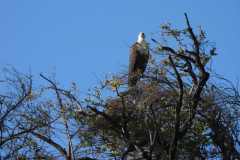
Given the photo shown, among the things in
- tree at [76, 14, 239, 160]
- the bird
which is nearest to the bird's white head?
the bird

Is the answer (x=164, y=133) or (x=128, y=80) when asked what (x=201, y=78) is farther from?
(x=128, y=80)

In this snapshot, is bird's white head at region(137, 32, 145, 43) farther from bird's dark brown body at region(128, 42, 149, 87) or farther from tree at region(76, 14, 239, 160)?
tree at region(76, 14, 239, 160)

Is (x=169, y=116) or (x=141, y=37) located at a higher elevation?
(x=141, y=37)

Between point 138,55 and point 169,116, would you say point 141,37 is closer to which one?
point 138,55

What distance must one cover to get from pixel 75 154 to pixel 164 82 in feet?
5.56

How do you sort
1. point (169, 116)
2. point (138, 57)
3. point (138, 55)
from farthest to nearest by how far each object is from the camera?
point (138, 55)
point (138, 57)
point (169, 116)

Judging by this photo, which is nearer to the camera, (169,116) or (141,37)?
(169,116)

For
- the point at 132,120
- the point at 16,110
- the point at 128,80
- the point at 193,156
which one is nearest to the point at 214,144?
the point at 193,156

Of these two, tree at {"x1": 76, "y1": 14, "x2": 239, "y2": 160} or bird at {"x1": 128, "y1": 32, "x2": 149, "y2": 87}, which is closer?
tree at {"x1": 76, "y1": 14, "x2": 239, "y2": 160}

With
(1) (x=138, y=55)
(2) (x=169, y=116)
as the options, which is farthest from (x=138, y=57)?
(2) (x=169, y=116)

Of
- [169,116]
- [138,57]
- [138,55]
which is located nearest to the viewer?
[169,116]

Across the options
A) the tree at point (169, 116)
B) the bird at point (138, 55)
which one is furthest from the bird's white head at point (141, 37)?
the tree at point (169, 116)

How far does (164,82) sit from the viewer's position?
448 inches

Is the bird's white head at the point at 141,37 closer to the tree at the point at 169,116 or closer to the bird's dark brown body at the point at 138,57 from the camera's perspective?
the bird's dark brown body at the point at 138,57
